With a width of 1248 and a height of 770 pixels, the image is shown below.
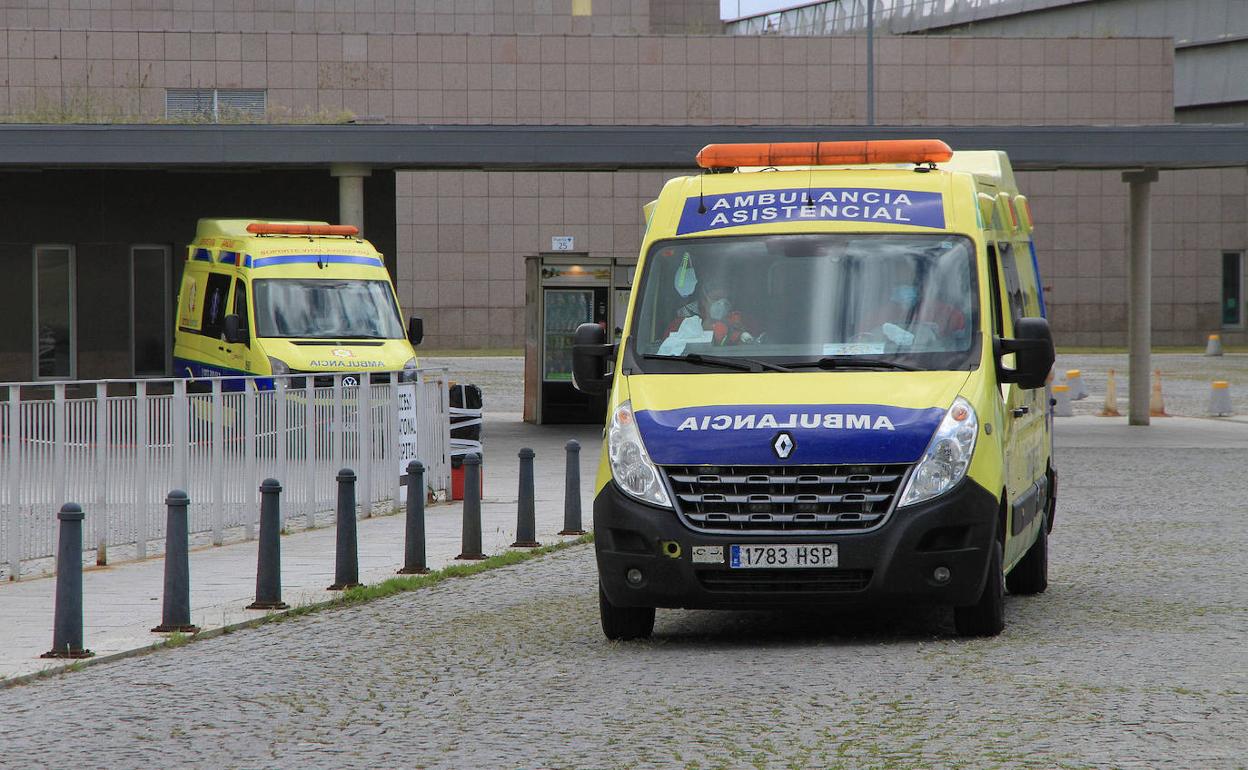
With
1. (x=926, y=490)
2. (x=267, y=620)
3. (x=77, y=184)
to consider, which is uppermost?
(x=77, y=184)

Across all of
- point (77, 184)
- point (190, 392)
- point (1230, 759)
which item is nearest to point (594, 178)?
point (77, 184)

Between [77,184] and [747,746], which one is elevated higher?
[77,184]

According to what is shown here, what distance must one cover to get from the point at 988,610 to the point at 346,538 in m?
4.36

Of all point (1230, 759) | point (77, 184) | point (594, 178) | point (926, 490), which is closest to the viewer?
point (1230, 759)

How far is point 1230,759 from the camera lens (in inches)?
249

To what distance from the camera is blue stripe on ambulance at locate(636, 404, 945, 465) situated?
28.3 ft

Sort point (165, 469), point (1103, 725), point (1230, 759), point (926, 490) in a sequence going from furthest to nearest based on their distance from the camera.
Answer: point (165, 469) → point (926, 490) → point (1103, 725) → point (1230, 759)

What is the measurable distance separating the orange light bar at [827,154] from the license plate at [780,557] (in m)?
2.55

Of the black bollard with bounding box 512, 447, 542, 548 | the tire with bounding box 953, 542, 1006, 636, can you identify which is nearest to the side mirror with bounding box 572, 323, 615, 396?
the tire with bounding box 953, 542, 1006, 636

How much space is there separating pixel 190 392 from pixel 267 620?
487 cm

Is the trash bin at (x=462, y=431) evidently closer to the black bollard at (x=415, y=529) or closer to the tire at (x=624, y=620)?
the black bollard at (x=415, y=529)

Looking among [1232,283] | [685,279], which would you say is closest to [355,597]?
[685,279]

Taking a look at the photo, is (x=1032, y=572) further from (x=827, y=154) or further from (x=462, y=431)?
(x=462, y=431)

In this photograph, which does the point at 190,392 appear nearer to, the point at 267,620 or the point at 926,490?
the point at 267,620
